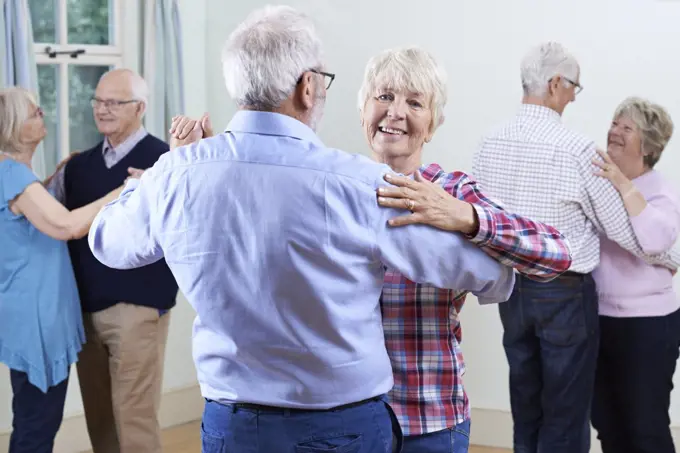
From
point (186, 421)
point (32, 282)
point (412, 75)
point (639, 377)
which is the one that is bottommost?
point (186, 421)

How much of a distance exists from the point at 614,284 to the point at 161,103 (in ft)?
8.33

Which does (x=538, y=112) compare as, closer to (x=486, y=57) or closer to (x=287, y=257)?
(x=486, y=57)

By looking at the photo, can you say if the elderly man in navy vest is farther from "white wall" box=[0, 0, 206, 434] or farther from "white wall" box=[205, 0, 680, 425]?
"white wall" box=[205, 0, 680, 425]

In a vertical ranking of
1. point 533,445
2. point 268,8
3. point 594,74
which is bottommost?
point 533,445

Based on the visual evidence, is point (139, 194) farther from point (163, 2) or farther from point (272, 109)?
point (163, 2)

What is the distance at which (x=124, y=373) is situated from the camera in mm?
3852

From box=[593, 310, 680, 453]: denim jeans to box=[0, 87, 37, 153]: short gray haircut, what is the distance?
232 cm

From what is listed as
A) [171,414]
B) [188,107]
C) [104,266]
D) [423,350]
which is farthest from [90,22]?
[423,350]

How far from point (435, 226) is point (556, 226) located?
6.76ft

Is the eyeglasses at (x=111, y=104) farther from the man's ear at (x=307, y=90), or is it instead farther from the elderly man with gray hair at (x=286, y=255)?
the man's ear at (x=307, y=90)

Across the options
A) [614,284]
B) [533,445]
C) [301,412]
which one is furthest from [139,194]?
[533,445]

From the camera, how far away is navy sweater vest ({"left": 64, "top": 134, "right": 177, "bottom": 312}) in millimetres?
3820

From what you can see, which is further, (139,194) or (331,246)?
(139,194)

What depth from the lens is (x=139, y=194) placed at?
176 cm
